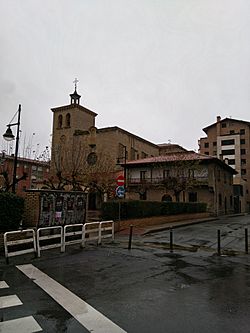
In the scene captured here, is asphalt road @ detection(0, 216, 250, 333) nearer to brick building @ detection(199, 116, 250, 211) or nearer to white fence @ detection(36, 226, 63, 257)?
white fence @ detection(36, 226, 63, 257)

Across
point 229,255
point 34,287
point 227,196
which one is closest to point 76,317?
point 34,287

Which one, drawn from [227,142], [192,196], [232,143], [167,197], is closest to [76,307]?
[192,196]

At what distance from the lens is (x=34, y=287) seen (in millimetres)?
6027

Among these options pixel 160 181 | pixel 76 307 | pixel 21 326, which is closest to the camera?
pixel 21 326

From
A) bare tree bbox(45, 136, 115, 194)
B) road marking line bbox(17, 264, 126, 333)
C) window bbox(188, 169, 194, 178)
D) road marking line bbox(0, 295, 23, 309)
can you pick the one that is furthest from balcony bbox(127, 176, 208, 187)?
road marking line bbox(0, 295, 23, 309)

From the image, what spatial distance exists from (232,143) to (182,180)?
44.6 metres

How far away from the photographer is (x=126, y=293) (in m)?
5.70

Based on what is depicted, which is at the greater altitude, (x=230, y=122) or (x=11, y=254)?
(x=230, y=122)

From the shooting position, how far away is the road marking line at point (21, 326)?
398 centimetres

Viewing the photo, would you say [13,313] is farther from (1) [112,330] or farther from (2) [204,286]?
(2) [204,286]

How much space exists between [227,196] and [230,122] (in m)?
36.7

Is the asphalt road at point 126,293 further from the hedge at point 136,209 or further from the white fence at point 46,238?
the hedge at point 136,209

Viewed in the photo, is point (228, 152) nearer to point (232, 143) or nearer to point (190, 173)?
point (232, 143)

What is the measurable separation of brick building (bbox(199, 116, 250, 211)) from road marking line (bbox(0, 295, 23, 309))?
2604 inches
